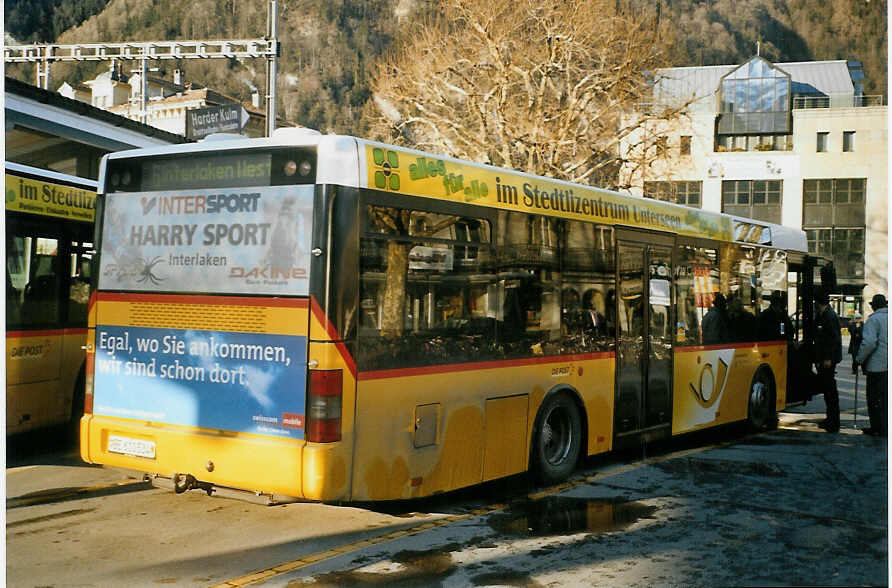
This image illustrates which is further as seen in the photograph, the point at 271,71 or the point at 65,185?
the point at 271,71

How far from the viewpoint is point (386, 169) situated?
6.66 m

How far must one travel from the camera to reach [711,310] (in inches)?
438

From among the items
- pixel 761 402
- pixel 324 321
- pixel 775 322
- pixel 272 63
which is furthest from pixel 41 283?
pixel 272 63

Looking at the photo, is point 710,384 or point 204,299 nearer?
point 204,299

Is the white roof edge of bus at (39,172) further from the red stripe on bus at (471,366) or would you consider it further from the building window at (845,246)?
the building window at (845,246)

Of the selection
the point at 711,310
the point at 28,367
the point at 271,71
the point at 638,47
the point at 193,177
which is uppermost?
the point at 638,47

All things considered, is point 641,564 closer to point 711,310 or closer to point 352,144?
point 352,144

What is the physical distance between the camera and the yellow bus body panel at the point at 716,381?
34.7 ft

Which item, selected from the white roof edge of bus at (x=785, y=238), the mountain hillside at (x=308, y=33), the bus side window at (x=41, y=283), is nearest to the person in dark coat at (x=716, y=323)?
the white roof edge of bus at (x=785, y=238)

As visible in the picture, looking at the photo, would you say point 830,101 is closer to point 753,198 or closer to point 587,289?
point 753,198

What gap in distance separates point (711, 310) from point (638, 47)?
888 inches

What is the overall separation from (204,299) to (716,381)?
22.4ft

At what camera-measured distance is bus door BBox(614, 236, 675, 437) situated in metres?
9.51

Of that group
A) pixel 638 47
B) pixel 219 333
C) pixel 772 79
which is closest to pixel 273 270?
pixel 219 333
